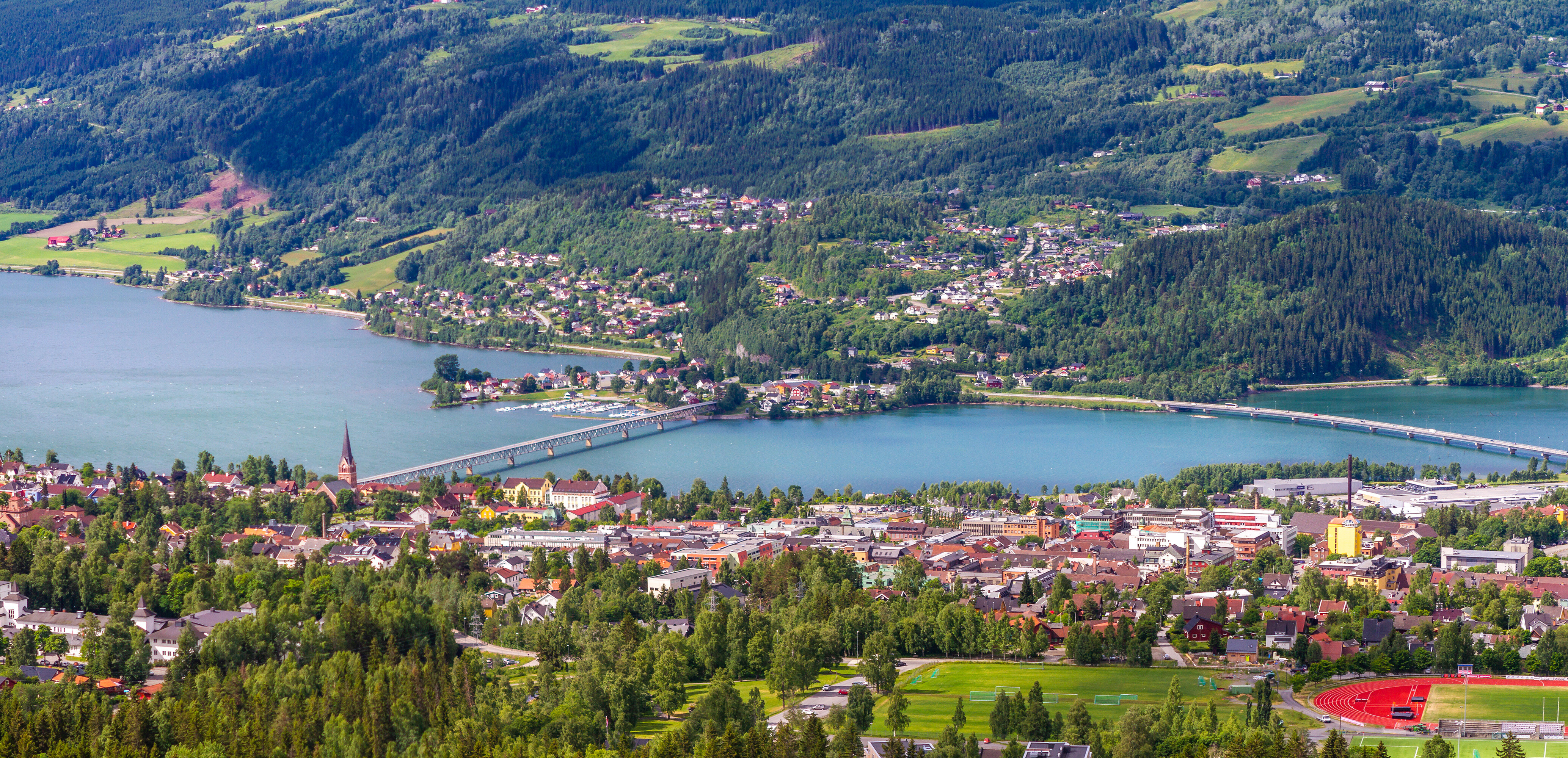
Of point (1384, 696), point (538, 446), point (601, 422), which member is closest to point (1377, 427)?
point (601, 422)

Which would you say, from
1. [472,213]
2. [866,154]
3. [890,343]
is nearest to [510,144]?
[472,213]

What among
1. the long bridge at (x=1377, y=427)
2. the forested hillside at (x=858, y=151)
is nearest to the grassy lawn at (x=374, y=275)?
the forested hillside at (x=858, y=151)

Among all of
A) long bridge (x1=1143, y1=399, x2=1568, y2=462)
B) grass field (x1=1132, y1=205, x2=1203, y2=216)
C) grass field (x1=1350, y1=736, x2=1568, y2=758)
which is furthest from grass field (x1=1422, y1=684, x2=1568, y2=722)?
grass field (x1=1132, y1=205, x2=1203, y2=216)

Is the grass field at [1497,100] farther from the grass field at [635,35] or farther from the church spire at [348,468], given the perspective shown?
the church spire at [348,468]

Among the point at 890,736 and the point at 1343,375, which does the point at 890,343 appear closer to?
the point at 1343,375

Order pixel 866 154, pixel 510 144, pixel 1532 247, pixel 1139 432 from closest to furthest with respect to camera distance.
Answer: pixel 1139 432
pixel 1532 247
pixel 866 154
pixel 510 144
